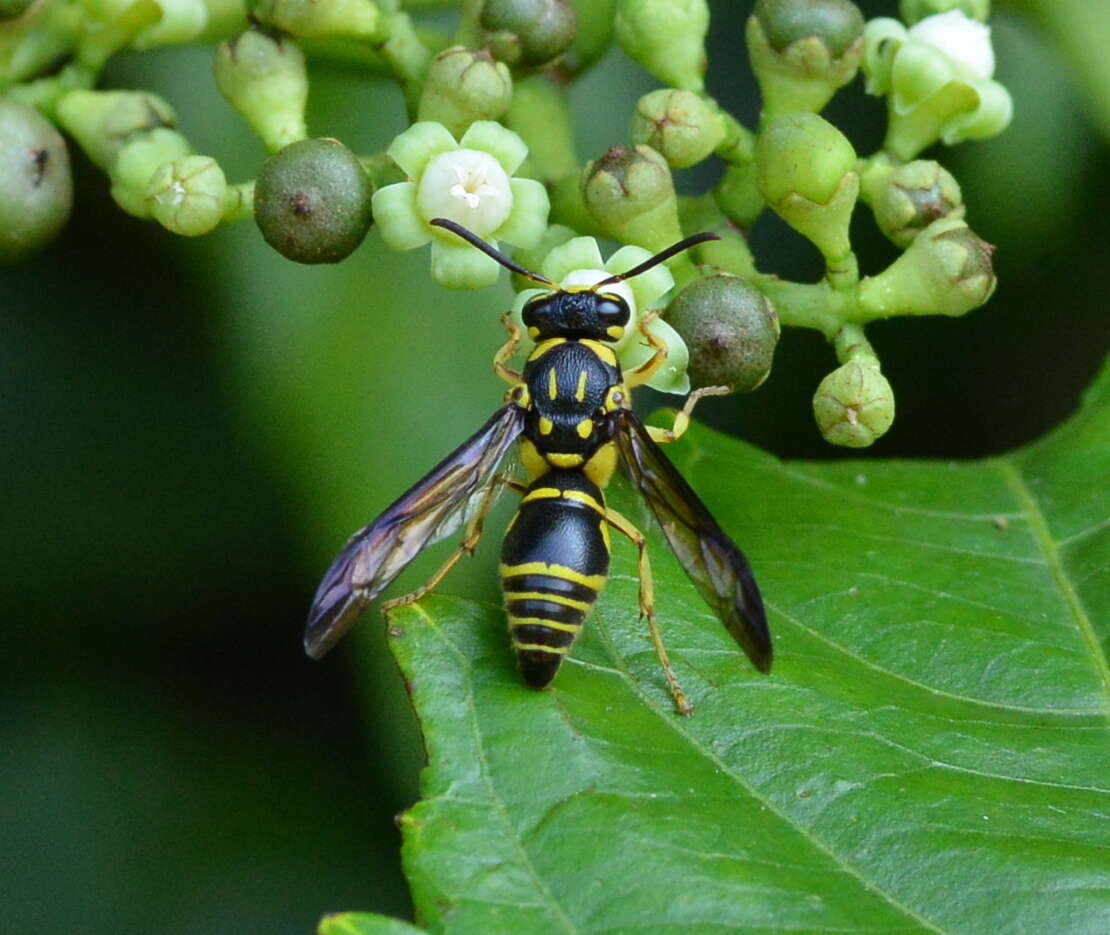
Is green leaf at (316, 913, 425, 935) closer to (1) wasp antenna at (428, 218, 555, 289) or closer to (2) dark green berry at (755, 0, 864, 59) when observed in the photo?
(1) wasp antenna at (428, 218, 555, 289)

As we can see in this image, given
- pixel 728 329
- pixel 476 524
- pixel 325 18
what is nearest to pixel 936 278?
pixel 728 329

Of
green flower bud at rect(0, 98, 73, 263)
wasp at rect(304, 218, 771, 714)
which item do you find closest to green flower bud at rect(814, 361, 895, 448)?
wasp at rect(304, 218, 771, 714)

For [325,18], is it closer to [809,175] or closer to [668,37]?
[668,37]

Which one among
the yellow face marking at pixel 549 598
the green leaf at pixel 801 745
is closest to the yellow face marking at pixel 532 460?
the green leaf at pixel 801 745

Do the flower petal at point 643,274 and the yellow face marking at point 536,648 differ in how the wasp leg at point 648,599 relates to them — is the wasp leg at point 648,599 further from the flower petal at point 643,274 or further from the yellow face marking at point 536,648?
the flower petal at point 643,274

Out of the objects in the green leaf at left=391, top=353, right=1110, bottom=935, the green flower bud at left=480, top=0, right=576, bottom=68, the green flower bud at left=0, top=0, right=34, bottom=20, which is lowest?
the green leaf at left=391, top=353, right=1110, bottom=935

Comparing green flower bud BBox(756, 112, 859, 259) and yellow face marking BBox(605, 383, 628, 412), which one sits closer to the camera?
green flower bud BBox(756, 112, 859, 259)
